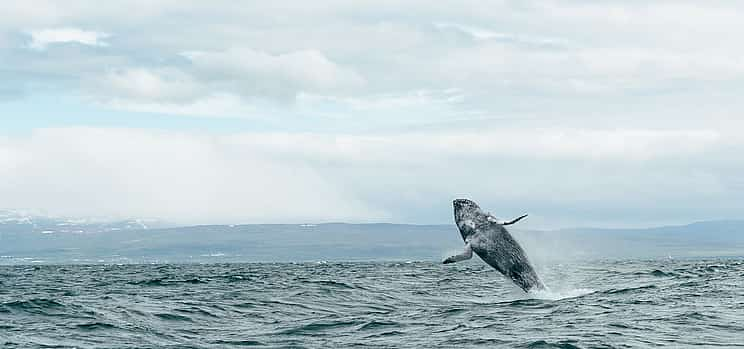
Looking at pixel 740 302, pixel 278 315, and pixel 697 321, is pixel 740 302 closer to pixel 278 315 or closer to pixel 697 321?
pixel 697 321

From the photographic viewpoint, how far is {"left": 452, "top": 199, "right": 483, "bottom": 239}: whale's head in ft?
88.7

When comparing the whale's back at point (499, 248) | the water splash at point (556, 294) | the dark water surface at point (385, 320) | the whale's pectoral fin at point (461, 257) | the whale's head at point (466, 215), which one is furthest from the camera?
the water splash at point (556, 294)

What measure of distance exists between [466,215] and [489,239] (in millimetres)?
1072

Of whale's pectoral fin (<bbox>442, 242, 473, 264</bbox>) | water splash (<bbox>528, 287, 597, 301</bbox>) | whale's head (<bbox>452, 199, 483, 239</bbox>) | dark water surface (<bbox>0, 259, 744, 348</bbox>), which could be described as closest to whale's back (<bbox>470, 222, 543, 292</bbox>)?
whale's head (<bbox>452, 199, 483, 239</bbox>)

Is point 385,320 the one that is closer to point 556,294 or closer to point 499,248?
point 499,248

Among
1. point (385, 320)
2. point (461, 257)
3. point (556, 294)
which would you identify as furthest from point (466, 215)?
point (385, 320)

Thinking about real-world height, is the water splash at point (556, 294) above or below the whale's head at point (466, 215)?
below

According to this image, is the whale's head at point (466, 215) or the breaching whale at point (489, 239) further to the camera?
the whale's head at point (466, 215)

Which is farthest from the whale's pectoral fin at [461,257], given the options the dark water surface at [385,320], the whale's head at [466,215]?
the dark water surface at [385,320]

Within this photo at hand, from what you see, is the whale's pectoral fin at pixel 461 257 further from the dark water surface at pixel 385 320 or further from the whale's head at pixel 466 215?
the dark water surface at pixel 385 320

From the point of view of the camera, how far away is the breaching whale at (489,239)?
87.7ft

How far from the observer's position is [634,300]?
1105 inches

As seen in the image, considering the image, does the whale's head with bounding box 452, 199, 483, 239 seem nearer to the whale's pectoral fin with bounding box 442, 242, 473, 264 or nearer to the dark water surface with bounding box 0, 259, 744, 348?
the whale's pectoral fin with bounding box 442, 242, 473, 264

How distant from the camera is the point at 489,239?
1053 inches
